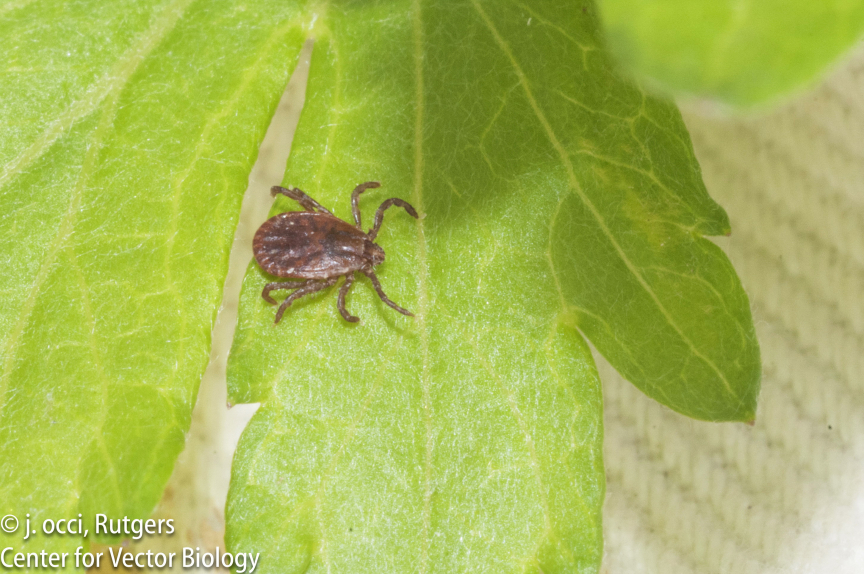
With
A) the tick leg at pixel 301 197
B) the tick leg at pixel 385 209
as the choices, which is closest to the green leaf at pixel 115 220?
the tick leg at pixel 301 197

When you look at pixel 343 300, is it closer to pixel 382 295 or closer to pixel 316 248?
pixel 382 295

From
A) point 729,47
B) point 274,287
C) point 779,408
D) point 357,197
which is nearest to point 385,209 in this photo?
point 357,197

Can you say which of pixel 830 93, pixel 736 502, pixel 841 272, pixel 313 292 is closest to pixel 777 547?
pixel 736 502

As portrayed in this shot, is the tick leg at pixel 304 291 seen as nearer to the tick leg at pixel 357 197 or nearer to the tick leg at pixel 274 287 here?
the tick leg at pixel 274 287

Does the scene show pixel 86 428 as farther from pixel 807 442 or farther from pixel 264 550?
pixel 807 442

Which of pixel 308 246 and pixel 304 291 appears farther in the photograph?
Answer: pixel 308 246

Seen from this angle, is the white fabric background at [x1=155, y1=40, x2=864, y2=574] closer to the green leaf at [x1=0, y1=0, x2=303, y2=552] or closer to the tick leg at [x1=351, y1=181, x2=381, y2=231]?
the tick leg at [x1=351, y1=181, x2=381, y2=231]

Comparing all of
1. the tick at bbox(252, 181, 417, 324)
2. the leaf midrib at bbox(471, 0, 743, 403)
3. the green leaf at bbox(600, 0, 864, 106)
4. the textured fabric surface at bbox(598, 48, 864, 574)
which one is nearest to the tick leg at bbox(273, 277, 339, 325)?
the tick at bbox(252, 181, 417, 324)
